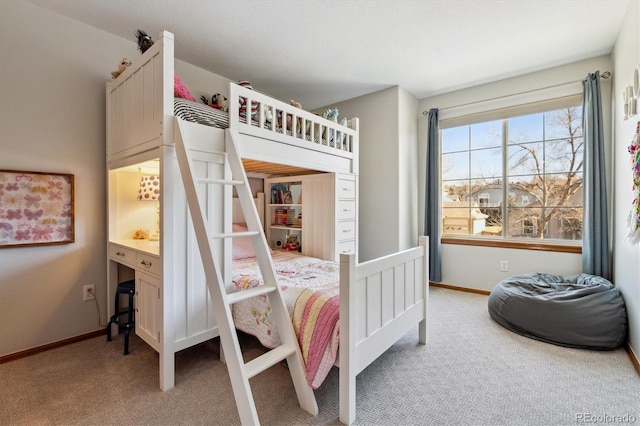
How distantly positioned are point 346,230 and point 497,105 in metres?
2.35

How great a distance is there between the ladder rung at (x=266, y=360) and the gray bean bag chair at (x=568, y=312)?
2020mm

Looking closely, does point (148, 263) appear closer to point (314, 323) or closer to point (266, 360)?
point (266, 360)

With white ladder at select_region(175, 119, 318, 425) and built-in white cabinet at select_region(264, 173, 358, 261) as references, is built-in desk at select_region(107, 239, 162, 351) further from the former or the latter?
A: built-in white cabinet at select_region(264, 173, 358, 261)

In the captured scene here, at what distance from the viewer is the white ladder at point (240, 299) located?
1.31m

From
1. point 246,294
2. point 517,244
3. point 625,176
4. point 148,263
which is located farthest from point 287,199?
point 625,176

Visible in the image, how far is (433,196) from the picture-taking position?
3.75 metres

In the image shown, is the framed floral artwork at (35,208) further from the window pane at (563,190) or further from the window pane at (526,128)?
the window pane at (563,190)

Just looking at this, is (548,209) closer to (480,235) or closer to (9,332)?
(480,235)

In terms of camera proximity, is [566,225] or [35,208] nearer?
[35,208]

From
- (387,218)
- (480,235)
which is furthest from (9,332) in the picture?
(480,235)

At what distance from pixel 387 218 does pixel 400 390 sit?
7.18 feet

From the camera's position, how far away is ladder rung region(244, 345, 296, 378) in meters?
1.34

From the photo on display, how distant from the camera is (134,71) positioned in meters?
1.99

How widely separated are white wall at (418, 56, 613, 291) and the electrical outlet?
11.8ft
